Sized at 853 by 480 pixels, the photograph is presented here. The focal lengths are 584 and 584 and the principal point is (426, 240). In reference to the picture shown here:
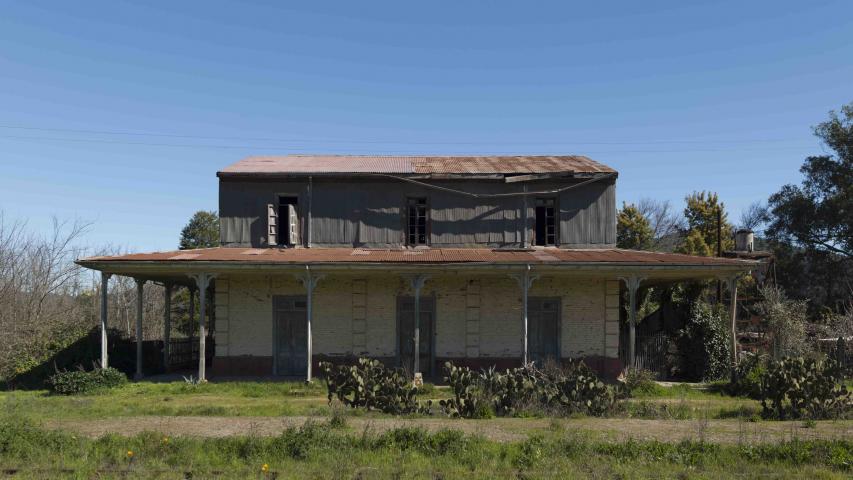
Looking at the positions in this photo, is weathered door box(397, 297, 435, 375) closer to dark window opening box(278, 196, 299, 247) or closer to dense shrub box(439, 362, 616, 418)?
dark window opening box(278, 196, 299, 247)

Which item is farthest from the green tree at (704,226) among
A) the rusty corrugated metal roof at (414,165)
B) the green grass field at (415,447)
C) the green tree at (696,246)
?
the green grass field at (415,447)

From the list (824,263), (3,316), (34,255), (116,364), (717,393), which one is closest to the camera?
(717,393)

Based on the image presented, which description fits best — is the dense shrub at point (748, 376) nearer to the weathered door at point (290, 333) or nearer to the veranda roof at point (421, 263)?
the veranda roof at point (421, 263)

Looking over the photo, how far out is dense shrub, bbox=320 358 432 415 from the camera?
11695mm

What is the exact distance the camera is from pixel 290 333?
1806 cm

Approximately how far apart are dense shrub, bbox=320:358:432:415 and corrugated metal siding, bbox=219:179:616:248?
7580mm

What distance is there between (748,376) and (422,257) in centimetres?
894

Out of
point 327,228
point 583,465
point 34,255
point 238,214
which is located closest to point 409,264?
point 327,228

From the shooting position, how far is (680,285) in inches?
760

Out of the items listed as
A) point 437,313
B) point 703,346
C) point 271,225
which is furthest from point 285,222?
point 703,346

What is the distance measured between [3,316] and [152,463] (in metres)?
14.8

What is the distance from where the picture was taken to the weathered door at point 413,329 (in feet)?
59.2

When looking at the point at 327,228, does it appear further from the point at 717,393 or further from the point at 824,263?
the point at 824,263

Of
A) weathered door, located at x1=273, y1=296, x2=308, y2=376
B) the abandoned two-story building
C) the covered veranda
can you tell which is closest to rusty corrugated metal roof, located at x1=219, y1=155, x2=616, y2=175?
the abandoned two-story building
